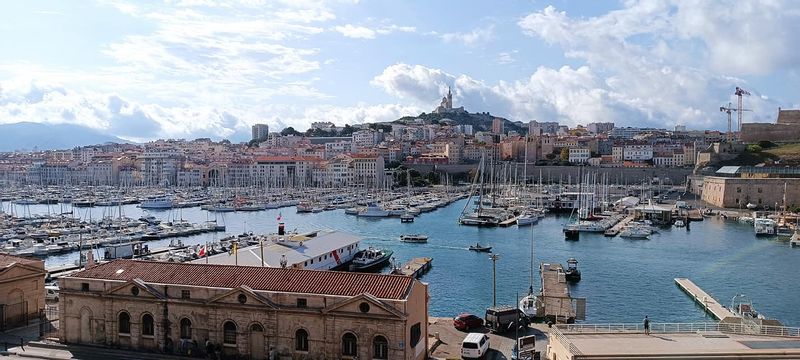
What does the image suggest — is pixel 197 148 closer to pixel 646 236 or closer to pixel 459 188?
pixel 459 188

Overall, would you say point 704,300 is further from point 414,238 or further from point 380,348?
point 414,238

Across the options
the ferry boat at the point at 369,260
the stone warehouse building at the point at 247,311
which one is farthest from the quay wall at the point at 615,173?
the stone warehouse building at the point at 247,311

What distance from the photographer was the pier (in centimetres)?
1677

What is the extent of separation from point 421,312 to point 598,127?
521ft

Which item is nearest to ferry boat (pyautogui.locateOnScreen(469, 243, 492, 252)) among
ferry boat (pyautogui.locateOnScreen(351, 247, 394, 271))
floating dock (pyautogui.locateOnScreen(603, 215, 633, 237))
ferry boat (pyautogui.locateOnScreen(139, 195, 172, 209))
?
ferry boat (pyautogui.locateOnScreen(351, 247, 394, 271))

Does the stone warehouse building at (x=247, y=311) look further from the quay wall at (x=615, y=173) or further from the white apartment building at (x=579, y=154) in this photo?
the white apartment building at (x=579, y=154)

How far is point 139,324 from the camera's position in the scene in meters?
12.6

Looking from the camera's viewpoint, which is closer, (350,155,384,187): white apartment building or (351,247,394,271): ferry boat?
(351,247,394,271): ferry boat

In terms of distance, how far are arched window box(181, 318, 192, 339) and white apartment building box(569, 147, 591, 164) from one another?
89.7m

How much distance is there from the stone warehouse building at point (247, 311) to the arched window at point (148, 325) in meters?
0.02

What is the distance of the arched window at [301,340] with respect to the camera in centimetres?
1172

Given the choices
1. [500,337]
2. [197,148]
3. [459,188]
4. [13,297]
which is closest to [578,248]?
[500,337]

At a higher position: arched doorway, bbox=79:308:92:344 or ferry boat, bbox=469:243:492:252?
arched doorway, bbox=79:308:92:344

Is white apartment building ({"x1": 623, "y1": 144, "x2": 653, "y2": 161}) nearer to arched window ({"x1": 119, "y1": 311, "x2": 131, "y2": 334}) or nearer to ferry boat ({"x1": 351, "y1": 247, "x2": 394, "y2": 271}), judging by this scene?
ferry boat ({"x1": 351, "y1": 247, "x2": 394, "y2": 271})
